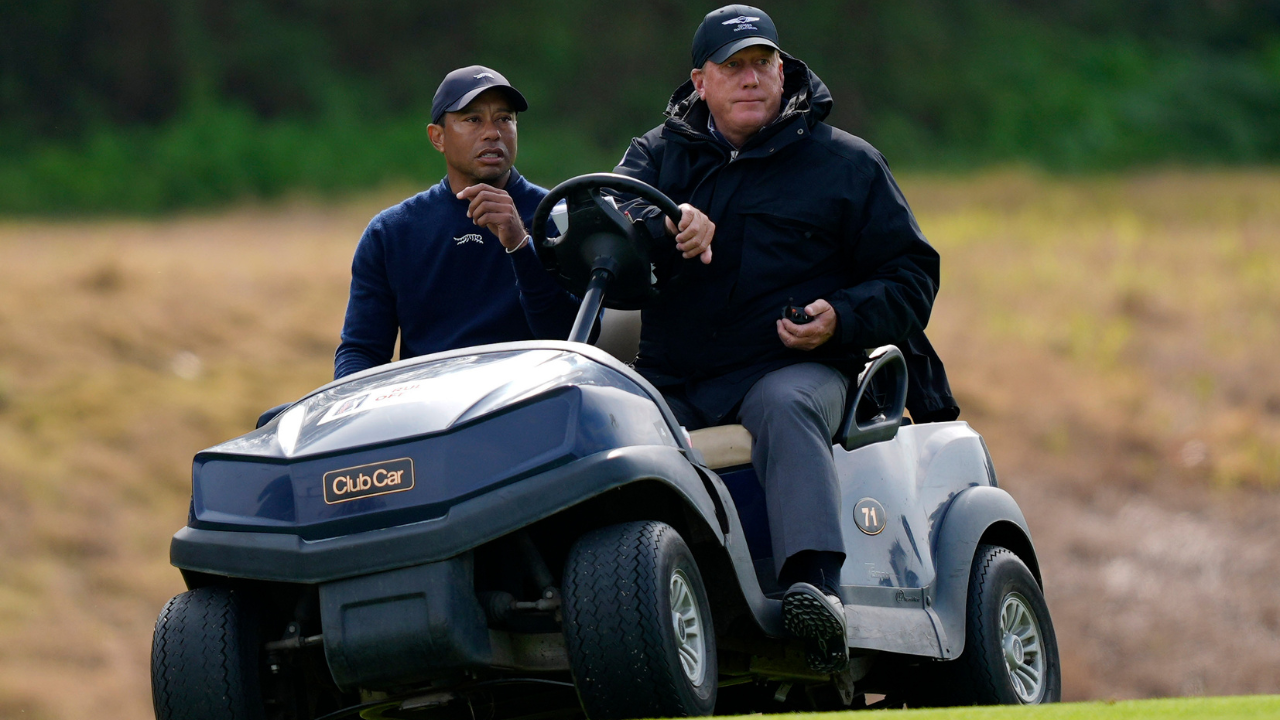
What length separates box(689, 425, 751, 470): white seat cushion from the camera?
13.9 feet

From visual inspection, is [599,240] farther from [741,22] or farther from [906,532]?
[906,532]

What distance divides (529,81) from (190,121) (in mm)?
5763

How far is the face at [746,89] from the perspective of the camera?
14.8ft

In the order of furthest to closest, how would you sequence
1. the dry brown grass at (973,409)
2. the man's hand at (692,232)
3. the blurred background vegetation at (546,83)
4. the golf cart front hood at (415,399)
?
the blurred background vegetation at (546,83), the dry brown grass at (973,409), the man's hand at (692,232), the golf cart front hood at (415,399)

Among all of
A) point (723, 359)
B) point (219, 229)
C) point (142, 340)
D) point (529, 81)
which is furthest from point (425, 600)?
point (529, 81)

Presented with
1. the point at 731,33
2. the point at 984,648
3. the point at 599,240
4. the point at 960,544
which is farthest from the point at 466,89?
the point at 984,648

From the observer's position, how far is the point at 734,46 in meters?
4.49

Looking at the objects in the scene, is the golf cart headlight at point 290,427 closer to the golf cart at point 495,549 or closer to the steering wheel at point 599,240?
the golf cart at point 495,549

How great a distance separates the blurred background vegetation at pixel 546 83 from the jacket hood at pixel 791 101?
1696cm

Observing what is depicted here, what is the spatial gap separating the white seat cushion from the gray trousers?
24 millimetres

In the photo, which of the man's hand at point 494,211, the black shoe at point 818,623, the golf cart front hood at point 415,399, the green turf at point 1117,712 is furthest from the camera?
the man's hand at point 494,211

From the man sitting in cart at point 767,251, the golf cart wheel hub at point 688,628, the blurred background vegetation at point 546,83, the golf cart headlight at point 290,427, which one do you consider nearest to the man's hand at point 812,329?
the man sitting in cart at point 767,251

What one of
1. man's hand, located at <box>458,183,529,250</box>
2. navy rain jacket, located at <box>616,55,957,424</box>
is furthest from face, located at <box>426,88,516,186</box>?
navy rain jacket, located at <box>616,55,957,424</box>

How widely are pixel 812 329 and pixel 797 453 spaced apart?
1.18 feet
